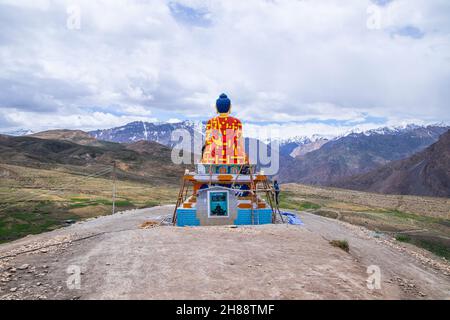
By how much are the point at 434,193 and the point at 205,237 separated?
371 feet

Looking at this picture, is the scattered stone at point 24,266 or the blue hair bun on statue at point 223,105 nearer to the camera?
the scattered stone at point 24,266

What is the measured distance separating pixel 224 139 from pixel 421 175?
118 meters

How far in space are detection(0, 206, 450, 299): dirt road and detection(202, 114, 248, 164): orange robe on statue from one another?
6.65 meters

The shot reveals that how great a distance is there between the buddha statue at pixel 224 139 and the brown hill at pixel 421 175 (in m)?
104

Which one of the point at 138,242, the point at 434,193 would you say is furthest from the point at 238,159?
the point at 434,193

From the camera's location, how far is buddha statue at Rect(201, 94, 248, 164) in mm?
19516

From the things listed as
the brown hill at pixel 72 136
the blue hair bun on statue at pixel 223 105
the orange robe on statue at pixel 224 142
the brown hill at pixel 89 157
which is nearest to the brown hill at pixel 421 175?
the brown hill at pixel 89 157

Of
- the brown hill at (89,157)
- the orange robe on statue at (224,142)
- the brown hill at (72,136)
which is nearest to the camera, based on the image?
the orange robe on statue at (224,142)

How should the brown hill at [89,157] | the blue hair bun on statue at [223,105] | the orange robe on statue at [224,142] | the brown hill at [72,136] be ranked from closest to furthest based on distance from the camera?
the orange robe on statue at [224,142] < the blue hair bun on statue at [223,105] < the brown hill at [89,157] < the brown hill at [72,136]

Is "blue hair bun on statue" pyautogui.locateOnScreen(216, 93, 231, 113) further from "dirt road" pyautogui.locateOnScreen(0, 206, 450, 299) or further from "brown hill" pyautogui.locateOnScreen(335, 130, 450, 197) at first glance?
"brown hill" pyautogui.locateOnScreen(335, 130, 450, 197)

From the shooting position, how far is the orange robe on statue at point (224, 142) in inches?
768

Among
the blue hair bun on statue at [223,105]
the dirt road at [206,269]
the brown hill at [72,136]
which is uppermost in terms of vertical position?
the brown hill at [72,136]

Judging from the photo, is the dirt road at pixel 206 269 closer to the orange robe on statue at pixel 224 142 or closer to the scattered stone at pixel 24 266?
the scattered stone at pixel 24 266
